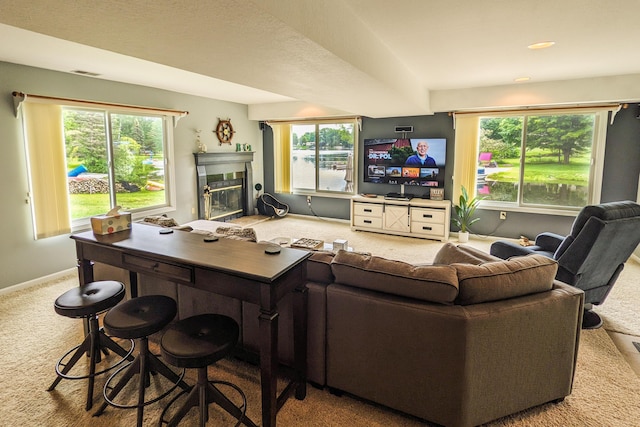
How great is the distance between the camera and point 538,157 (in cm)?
536

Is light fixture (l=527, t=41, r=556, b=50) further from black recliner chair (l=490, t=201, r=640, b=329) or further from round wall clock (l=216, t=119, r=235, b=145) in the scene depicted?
round wall clock (l=216, t=119, r=235, b=145)

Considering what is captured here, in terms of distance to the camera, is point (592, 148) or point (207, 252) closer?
point (207, 252)

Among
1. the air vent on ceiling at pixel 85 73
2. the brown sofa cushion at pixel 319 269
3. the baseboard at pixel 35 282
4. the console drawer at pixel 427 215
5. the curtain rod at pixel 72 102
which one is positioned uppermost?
the air vent on ceiling at pixel 85 73

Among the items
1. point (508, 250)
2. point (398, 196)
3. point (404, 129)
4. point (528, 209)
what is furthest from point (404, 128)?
point (508, 250)

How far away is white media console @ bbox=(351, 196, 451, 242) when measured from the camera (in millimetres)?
5625

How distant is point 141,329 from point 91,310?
0.41 meters

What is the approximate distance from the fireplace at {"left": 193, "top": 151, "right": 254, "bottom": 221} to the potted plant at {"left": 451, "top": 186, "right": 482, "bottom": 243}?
13.4 feet

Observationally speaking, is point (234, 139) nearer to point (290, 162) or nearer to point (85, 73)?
point (290, 162)

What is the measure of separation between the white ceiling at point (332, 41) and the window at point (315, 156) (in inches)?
94.5

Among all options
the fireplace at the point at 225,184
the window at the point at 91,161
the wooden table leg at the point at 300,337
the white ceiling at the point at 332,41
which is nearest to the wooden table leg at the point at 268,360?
the wooden table leg at the point at 300,337

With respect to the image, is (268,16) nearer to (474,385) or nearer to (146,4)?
(146,4)

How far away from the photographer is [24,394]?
210 cm

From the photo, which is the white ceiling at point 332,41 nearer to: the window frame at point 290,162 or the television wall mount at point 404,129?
the television wall mount at point 404,129

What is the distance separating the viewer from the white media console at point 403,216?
5.62 metres
